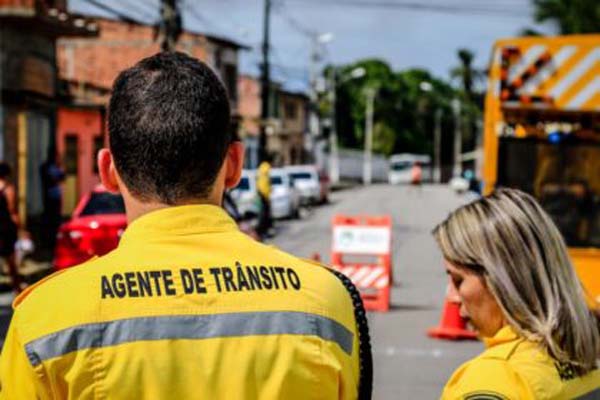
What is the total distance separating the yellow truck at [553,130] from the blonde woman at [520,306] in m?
7.30

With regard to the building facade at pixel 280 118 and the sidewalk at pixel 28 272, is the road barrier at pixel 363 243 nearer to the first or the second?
the sidewalk at pixel 28 272

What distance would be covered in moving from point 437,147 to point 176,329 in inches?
4745

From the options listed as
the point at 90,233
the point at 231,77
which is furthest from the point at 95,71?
the point at 90,233

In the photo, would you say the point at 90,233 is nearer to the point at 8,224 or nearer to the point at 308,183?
the point at 8,224

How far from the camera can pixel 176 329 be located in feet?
7.54

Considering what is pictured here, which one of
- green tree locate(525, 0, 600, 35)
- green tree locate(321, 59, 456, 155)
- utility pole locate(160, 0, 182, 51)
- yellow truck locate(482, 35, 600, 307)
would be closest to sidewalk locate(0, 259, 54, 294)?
utility pole locate(160, 0, 182, 51)

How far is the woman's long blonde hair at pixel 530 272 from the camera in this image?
2830mm

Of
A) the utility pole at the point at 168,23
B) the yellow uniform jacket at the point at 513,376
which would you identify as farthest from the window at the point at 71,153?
the yellow uniform jacket at the point at 513,376

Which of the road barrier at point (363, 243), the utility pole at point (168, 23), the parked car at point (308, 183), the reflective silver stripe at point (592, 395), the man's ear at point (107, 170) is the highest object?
the utility pole at point (168, 23)

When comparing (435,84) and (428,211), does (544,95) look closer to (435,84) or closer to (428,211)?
(428,211)

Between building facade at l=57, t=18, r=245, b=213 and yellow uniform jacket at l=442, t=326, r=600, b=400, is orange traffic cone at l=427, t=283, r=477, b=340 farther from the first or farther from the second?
yellow uniform jacket at l=442, t=326, r=600, b=400

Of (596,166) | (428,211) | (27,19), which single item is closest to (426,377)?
(596,166)

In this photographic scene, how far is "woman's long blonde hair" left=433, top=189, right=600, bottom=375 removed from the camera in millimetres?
2830

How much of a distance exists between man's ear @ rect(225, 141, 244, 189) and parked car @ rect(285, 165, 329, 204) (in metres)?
42.6
